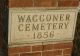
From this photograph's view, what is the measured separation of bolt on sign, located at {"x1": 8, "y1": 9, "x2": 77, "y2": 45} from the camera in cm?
206

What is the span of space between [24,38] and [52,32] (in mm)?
309

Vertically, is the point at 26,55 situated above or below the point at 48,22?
below

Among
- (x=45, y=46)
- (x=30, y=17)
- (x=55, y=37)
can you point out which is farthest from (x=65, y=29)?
(x=30, y=17)

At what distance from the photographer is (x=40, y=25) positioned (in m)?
2.15

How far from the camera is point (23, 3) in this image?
2025 mm

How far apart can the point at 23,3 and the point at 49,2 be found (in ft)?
0.89

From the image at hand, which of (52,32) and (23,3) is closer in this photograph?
(23,3)

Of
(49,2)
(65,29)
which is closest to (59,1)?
(49,2)

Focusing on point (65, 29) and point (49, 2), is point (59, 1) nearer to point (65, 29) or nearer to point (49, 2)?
point (49, 2)

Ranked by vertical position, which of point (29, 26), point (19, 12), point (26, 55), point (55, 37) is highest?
point (19, 12)

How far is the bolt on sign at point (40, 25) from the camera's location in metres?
2.06

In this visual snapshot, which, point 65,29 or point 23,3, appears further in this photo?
point 65,29

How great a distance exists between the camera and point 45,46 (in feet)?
7.41

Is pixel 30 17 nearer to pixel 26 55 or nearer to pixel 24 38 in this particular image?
pixel 24 38
